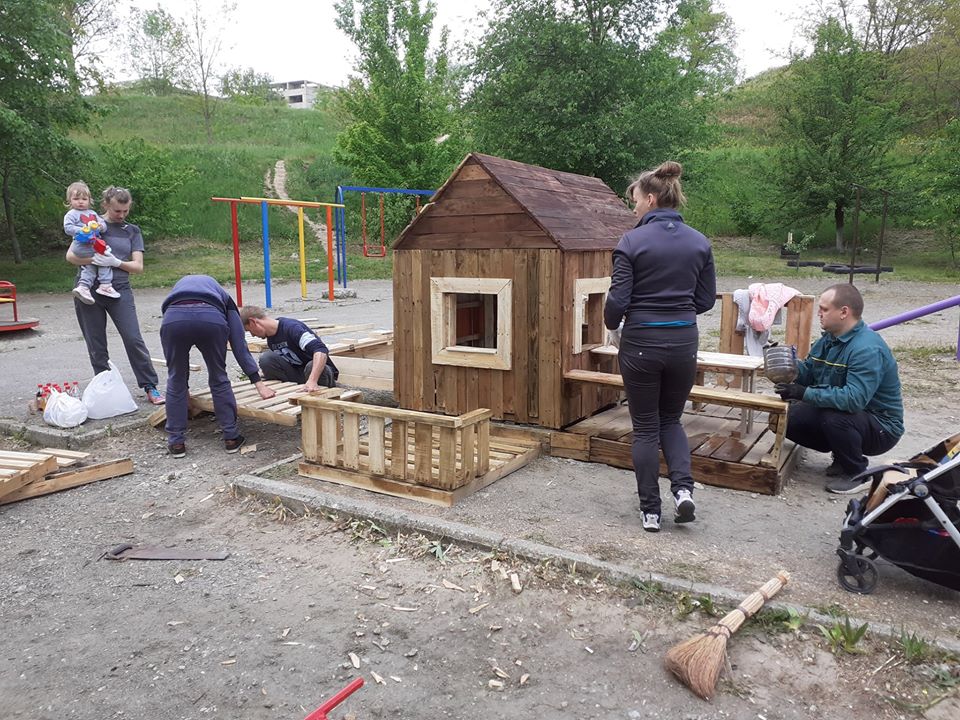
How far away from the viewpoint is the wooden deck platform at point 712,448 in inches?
185

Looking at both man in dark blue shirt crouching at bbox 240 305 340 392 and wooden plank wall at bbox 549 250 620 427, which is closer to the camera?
wooden plank wall at bbox 549 250 620 427

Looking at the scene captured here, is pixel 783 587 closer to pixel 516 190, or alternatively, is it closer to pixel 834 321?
pixel 834 321

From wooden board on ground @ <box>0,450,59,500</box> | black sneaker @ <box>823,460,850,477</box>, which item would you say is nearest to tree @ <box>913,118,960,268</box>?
black sneaker @ <box>823,460,850,477</box>

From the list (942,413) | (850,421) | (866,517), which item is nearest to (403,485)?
(866,517)

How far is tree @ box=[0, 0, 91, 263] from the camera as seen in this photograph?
16.1 meters

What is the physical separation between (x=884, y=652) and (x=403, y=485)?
2.65 metres

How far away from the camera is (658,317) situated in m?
3.84

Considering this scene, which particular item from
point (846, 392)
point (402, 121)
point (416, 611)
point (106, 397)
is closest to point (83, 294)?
point (106, 397)

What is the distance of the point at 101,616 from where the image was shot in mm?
3307

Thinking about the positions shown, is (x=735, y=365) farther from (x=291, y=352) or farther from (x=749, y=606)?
Result: (x=291, y=352)

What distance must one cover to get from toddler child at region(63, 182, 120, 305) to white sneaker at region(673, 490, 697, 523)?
5048 mm

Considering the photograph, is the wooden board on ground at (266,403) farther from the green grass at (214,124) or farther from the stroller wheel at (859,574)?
the green grass at (214,124)

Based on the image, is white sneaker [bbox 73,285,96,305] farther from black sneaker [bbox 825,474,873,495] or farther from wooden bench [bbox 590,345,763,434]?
black sneaker [bbox 825,474,873,495]

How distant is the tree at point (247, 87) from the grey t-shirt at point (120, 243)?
5011cm
